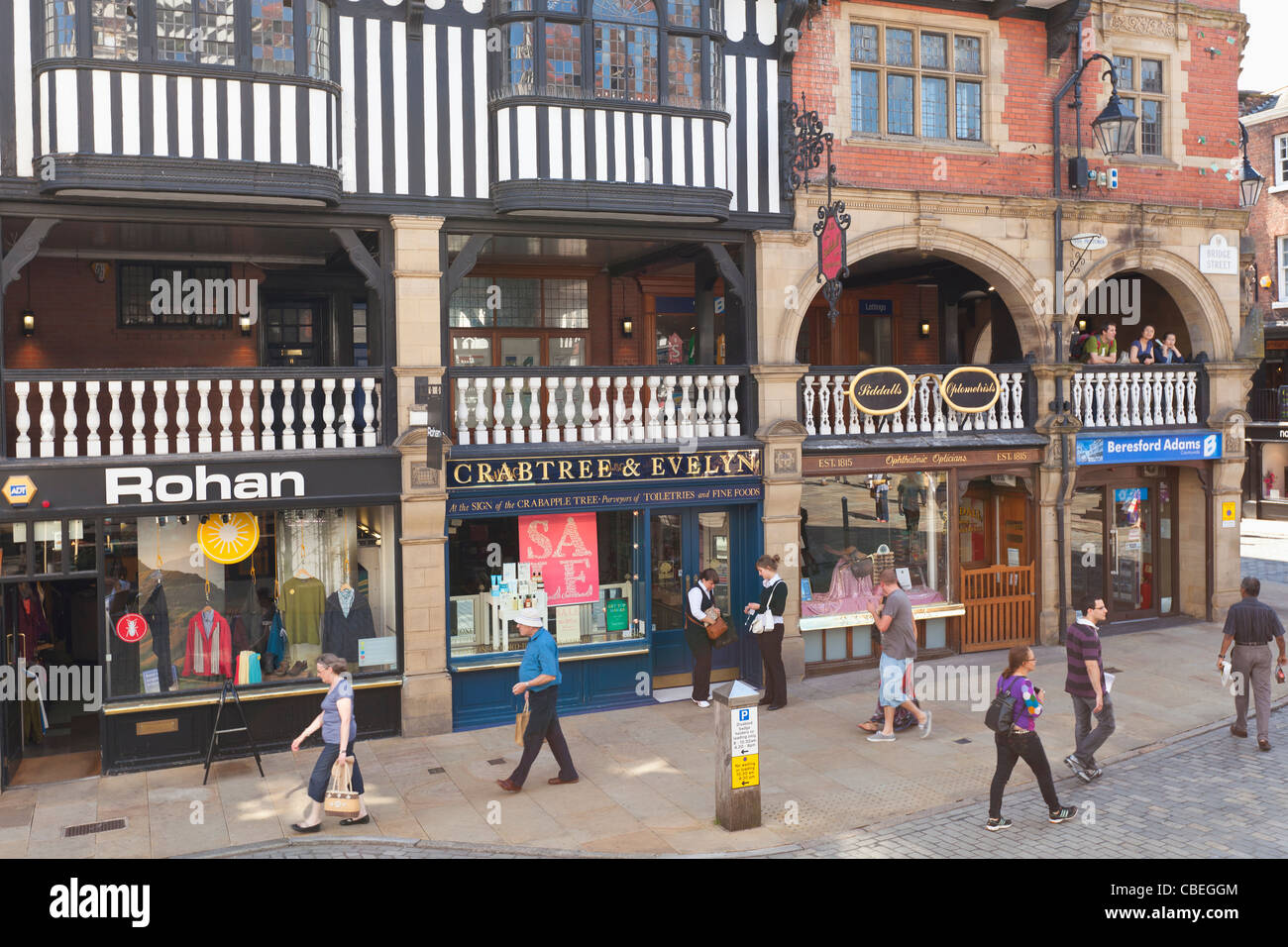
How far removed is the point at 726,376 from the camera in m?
14.5

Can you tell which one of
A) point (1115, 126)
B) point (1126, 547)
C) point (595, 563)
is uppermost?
point (1115, 126)

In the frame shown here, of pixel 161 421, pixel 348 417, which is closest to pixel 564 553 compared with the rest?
pixel 348 417

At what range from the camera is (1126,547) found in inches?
712

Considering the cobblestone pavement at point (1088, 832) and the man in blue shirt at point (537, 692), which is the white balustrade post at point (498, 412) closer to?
the man in blue shirt at point (537, 692)

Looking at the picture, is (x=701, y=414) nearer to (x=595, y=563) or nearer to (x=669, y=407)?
(x=669, y=407)

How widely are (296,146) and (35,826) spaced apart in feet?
23.7

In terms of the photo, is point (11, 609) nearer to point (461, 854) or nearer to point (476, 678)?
point (476, 678)

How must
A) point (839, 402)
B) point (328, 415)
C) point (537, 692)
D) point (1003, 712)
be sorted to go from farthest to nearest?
1. point (839, 402)
2. point (328, 415)
3. point (537, 692)
4. point (1003, 712)

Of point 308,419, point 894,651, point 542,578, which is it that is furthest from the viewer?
point 542,578

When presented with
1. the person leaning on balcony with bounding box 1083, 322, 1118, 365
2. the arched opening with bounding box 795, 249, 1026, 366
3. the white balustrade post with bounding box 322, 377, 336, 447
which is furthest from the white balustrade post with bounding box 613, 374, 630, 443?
the person leaning on balcony with bounding box 1083, 322, 1118, 365

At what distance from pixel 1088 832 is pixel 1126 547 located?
9.69m

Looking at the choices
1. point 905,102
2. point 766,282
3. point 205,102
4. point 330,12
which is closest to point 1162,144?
point 905,102

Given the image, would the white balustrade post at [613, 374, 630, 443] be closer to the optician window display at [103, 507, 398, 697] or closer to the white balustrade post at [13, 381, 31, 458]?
the optician window display at [103, 507, 398, 697]

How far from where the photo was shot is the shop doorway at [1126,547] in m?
17.5
